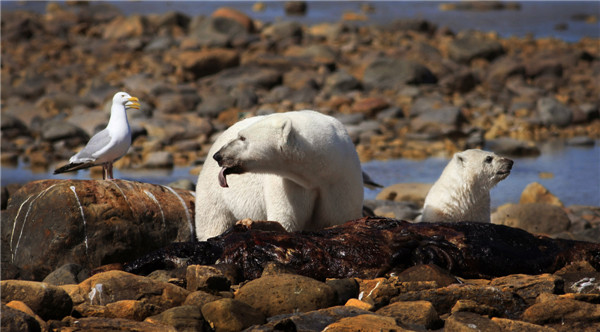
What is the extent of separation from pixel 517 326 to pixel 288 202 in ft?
8.77

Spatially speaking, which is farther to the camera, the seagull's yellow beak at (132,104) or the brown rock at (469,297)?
the seagull's yellow beak at (132,104)

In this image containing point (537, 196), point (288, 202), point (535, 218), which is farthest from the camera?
point (537, 196)

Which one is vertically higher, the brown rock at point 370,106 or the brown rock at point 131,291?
the brown rock at point 131,291

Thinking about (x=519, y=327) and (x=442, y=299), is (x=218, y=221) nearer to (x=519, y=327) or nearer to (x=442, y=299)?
(x=442, y=299)

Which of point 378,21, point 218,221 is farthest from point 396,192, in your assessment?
point 378,21

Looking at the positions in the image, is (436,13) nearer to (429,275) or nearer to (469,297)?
(429,275)

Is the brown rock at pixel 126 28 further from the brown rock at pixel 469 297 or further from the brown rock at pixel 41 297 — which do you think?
the brown rock at pixel 469 297

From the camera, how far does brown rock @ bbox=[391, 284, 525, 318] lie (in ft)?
18.9

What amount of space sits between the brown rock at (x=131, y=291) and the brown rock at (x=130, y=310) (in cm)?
14

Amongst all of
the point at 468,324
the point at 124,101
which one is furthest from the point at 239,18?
the point at 468,324

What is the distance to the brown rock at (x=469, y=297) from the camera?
5.77 meters

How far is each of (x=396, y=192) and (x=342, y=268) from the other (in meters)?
6.97

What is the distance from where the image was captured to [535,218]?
1054 centimetres

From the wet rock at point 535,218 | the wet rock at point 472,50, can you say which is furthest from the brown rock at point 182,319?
the wet rock at point 472,50
